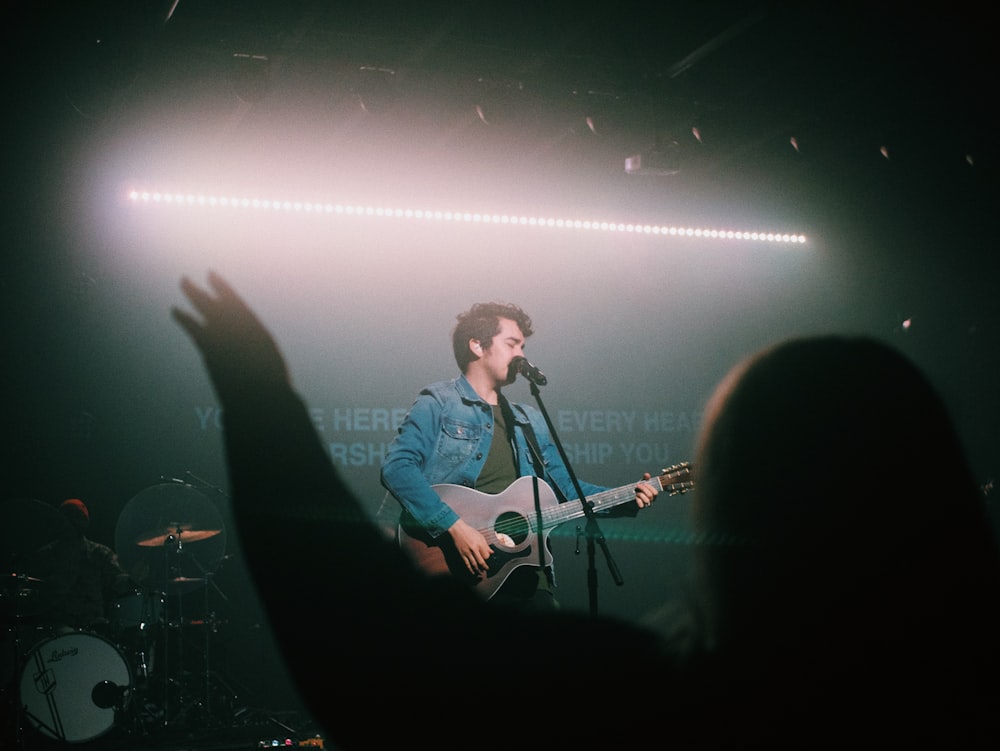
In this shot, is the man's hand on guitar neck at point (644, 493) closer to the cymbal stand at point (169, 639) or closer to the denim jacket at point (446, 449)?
the denim jacket at point (446, 449)

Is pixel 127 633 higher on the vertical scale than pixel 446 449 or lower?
lower

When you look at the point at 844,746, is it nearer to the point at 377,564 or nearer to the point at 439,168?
the point at 377,564

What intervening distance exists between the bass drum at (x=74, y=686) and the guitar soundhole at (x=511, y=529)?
9.16ft

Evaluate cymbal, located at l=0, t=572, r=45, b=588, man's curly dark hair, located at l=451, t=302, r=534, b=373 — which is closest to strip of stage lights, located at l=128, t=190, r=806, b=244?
man's curly dark hair, located at l=451, t=302, r=534, b=373

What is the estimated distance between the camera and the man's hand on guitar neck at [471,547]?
13.1 ft

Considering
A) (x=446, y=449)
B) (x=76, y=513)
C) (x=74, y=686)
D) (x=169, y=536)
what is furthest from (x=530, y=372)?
(x=76, y=513)

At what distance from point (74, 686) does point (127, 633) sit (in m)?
0.50

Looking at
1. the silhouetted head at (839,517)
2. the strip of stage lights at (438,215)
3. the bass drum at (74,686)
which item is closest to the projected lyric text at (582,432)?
the strip of stage lights at (438,215)

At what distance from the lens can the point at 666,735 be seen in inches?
31.1

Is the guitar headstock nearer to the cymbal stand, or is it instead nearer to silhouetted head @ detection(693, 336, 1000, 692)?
the cymbal stand

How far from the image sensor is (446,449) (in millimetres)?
4352

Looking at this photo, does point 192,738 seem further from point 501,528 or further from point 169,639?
point 501,528

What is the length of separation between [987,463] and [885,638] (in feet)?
24.7

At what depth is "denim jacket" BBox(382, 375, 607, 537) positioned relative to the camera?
415 centimetres
